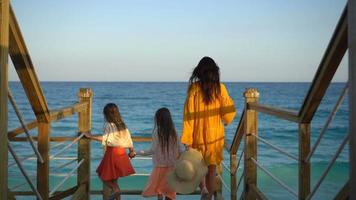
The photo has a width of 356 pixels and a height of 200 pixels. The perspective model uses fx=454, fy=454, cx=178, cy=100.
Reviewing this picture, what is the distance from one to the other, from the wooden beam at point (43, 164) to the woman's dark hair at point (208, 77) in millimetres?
1230

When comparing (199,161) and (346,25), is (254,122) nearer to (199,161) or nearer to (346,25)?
(199,161)

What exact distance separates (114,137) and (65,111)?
933 millimetres

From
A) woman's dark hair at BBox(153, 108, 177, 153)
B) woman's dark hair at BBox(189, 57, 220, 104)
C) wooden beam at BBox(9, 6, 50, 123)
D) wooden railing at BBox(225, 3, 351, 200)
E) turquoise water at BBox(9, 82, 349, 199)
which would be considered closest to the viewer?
wooden railing at BBox(225, 3, 351, 200)

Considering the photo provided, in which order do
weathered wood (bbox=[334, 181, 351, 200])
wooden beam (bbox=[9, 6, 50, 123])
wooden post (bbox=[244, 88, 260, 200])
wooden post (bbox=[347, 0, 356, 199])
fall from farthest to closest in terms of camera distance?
wooden post (bbox=[244, 88, 260, 200]) < wooden beam (bbox=[9, 6, 50, 123]) < weathered wood (bbox=[334, 181, 351, 200]) < wooden post (bbox=[347, 0, 356, 199])

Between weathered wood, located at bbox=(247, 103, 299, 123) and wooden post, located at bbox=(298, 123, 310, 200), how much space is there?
82mm

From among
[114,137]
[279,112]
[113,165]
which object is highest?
[279,112]

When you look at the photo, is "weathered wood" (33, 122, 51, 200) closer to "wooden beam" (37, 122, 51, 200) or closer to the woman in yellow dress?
"wooden beam" (37, 122, 51, 200)

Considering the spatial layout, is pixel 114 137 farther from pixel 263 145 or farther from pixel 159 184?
pixel 263 145

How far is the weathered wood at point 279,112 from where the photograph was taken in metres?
→ 2.63

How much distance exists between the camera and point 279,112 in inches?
115

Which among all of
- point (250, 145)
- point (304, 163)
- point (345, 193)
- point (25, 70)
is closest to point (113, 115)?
point (250, 145)

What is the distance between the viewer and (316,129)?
24.0 m

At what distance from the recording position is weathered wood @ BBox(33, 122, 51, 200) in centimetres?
296

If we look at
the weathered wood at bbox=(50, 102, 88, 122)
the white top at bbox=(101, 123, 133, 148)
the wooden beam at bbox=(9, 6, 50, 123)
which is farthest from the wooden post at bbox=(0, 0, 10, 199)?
the white top at bbox=(101, 123, 133, 148)
